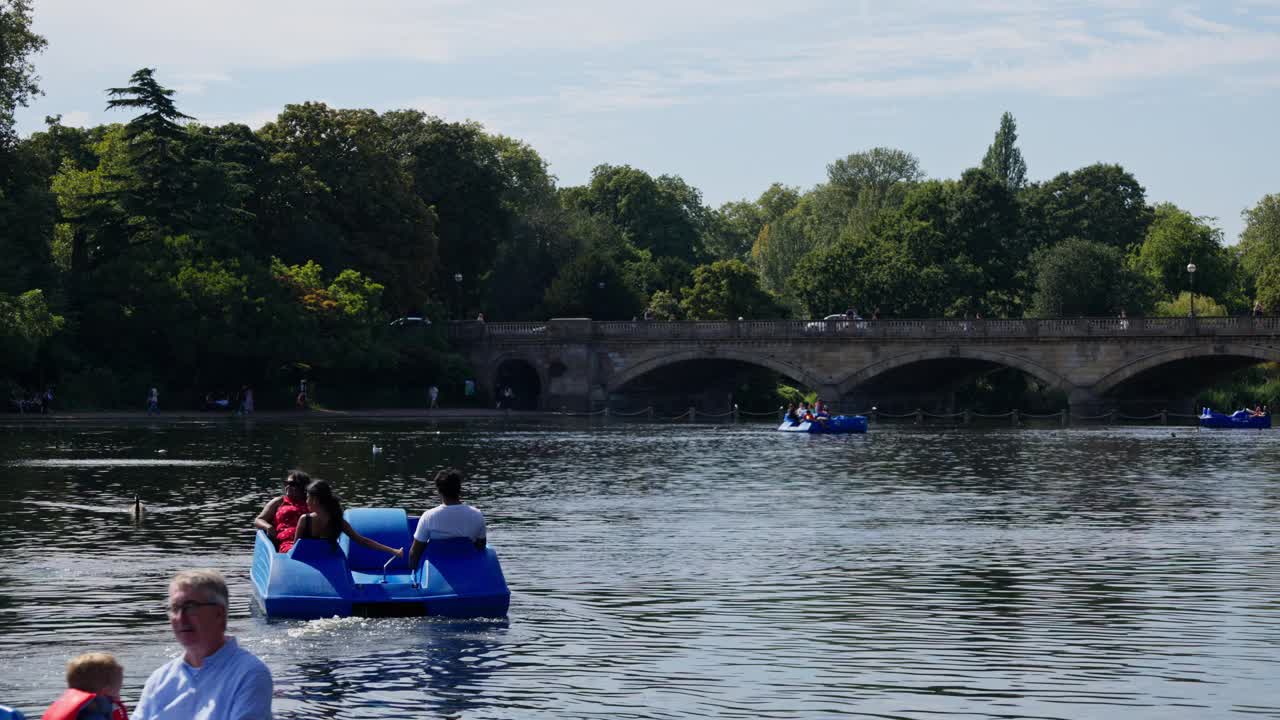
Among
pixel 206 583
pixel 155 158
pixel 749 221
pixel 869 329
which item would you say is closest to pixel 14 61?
pixel 155 158

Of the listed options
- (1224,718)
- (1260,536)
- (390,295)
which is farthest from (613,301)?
(1224,718)

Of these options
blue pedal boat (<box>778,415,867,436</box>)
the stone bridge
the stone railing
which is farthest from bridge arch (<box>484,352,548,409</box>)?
blue pedal boat (<box>778,415,867,436</box>)

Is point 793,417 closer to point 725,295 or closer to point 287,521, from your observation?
point 725,295

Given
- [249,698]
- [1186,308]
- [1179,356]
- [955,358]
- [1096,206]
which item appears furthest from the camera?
[1096,206]

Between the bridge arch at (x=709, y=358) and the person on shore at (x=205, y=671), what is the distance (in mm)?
76192

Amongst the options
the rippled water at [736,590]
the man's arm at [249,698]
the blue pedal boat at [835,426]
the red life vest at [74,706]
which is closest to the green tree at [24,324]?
the rippled water at [736,590]

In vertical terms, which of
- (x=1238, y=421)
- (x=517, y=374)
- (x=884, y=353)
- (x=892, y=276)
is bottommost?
(x=1238, y=421)

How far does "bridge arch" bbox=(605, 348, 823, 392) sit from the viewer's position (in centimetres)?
8425

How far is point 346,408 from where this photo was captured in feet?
262

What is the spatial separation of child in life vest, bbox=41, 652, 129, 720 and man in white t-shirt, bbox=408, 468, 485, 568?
10.4 metres

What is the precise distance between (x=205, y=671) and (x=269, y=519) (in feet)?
39.8

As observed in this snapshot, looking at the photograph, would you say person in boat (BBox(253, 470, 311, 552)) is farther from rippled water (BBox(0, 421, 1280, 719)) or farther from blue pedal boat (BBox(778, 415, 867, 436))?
blue pedal boat (BBox(778, 415, 867, 436))

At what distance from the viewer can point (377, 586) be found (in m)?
18.5

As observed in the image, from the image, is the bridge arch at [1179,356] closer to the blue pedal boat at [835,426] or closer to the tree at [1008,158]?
the blue pedal boat at [835,426]
